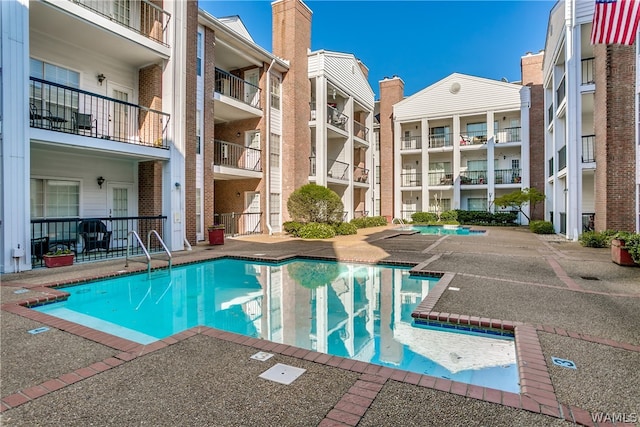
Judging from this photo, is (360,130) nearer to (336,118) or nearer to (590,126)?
Answer: (336,118)

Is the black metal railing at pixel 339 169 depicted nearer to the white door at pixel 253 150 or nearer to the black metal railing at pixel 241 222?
the white door at pixel 253 150

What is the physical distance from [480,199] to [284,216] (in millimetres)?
18755

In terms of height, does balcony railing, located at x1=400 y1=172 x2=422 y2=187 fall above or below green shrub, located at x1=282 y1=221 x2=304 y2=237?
above

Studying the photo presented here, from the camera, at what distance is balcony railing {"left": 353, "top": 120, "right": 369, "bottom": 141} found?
28.0 meters

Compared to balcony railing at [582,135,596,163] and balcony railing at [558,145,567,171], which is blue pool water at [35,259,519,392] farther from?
balcony railing at [558,145,567,171]

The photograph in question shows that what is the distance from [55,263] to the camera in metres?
9.06

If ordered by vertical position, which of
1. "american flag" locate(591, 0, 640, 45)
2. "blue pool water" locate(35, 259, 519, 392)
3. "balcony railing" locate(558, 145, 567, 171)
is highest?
"american flag" locate(591, 0, 640, 45)

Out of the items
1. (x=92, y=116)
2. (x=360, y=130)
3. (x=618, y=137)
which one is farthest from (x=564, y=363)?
(x=360, y=130)

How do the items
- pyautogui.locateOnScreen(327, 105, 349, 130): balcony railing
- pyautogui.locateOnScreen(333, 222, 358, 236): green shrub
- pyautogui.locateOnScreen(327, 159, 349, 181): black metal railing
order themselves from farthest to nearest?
pyautogui.locateOnScreen(327, 159, 349, 181): black metal railing
pyautogui.locateOnScreen(327, 105, 349, 130): balcony railing
pyautogui.locateOnScreen(333, 222, 358, 236): green shrub

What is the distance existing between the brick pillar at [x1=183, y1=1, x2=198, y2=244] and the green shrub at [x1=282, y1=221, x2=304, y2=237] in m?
5.83

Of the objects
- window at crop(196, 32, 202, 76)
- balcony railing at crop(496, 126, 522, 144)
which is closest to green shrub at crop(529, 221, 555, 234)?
balcony railing at crop(496, 126, 522, 144)

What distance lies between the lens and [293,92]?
2025 cm

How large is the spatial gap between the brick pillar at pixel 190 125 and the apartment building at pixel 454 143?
852 inches

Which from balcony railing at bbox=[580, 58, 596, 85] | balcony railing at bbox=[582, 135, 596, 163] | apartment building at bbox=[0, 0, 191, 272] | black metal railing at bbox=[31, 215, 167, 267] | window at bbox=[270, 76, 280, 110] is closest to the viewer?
apartment building at bbox=[0, 0, 191, 272]
